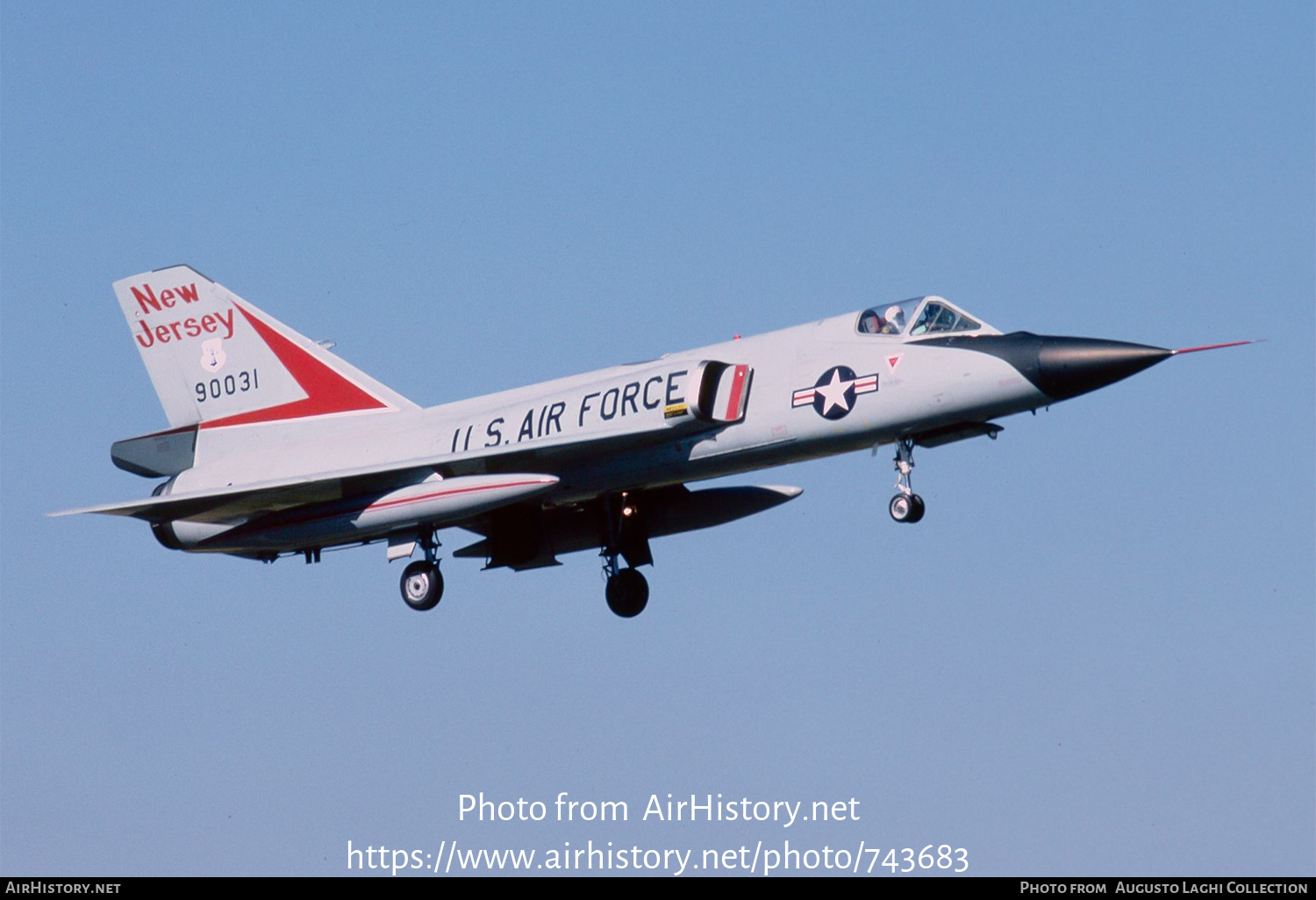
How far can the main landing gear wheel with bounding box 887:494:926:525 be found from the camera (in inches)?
682

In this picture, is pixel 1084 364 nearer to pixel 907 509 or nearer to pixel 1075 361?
pixel 1075 361

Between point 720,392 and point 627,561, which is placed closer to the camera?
point 720,392

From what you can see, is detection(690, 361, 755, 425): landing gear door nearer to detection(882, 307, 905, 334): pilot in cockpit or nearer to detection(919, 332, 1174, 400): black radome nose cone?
detection(882, 307, 905, 334): pilot in cockpit

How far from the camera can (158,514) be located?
21094 mm

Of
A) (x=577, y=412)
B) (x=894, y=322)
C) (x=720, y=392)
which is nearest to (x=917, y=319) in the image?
(x=894, y=322)

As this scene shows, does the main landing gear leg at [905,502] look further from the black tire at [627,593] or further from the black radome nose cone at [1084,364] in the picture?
the black tire at [627,593]

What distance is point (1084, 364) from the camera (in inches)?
673

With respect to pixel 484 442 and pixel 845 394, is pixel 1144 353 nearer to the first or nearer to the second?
pixel 845 394

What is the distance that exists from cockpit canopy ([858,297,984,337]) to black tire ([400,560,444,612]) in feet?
18.6

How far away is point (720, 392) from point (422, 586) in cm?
429

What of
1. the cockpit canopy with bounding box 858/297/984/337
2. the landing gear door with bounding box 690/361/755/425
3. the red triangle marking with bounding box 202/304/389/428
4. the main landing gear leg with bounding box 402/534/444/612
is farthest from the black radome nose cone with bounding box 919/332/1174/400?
the red triangle marking with bounding box 202/304/389/428

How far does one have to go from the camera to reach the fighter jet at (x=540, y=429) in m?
17.8
